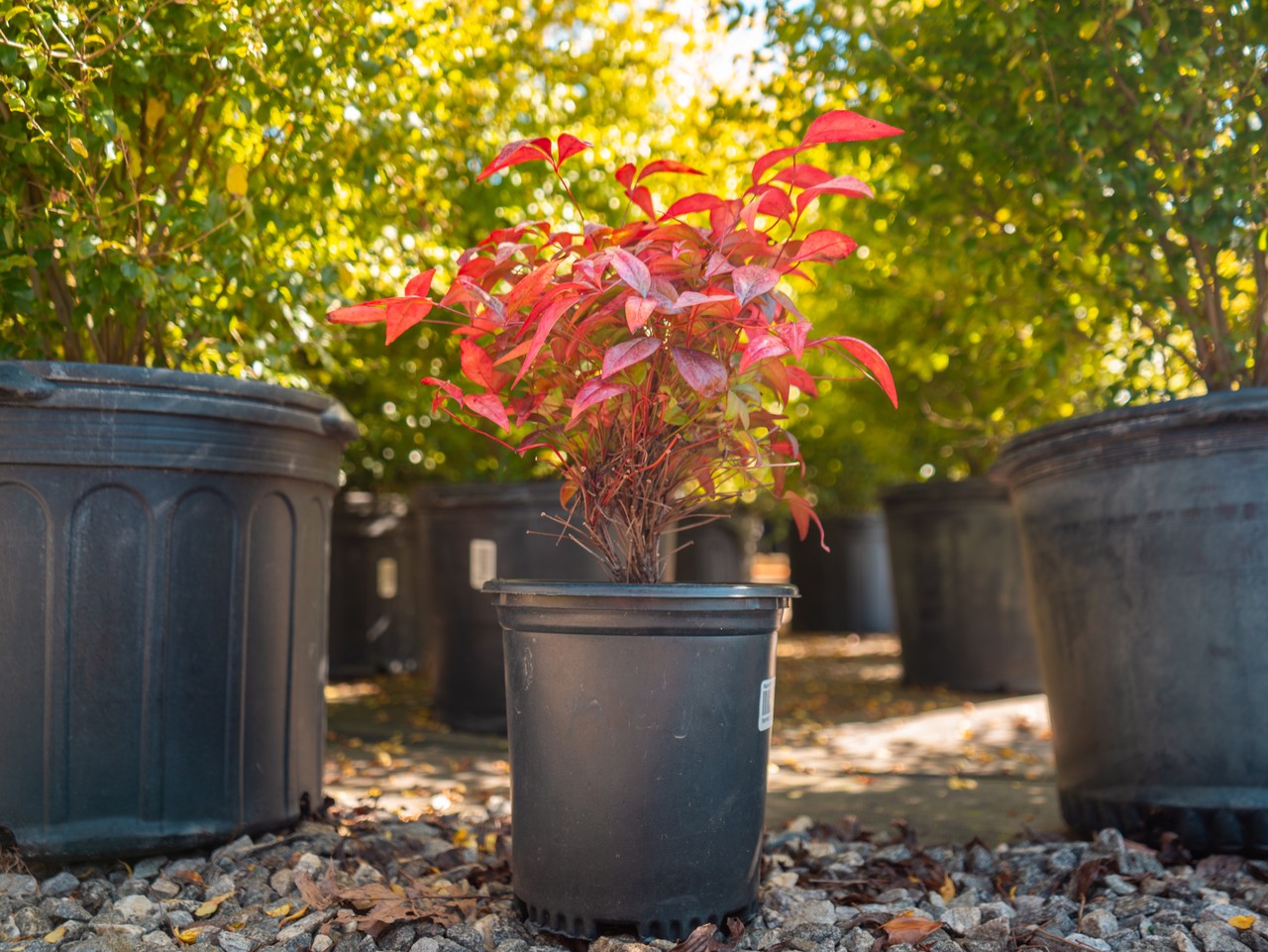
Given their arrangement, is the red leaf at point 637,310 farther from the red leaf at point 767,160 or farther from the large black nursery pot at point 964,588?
the large black nursery pot at point 964,588

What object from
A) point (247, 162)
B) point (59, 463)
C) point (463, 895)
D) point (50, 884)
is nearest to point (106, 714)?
point (50, 884)

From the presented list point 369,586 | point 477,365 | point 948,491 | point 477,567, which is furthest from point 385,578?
point 477,365

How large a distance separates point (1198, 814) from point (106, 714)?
2.31 m

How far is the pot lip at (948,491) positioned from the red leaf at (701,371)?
3.91 meters

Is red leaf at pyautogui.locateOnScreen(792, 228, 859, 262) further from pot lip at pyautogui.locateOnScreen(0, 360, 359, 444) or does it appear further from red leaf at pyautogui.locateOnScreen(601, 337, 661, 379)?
pot lip at pyautogui.locateOnScreen(0, 360, 359, 444)

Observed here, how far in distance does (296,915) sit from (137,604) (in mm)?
701

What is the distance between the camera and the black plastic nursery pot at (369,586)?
20.2 feet

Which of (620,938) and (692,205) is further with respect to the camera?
(692,205)

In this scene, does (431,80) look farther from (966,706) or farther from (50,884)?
(966,706)

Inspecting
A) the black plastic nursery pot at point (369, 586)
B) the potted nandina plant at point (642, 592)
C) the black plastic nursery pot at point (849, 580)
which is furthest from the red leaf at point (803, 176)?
the black plastic nursery pot at point (849, 580)

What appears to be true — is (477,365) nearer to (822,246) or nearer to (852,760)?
(822,246)

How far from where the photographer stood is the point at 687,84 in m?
4.98

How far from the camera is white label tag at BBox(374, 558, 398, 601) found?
6250mm

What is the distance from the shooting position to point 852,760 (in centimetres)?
384
